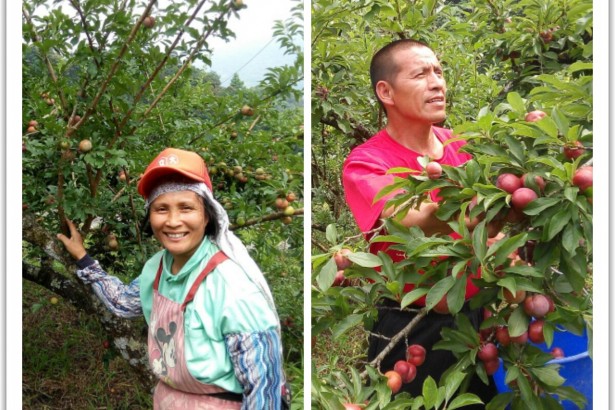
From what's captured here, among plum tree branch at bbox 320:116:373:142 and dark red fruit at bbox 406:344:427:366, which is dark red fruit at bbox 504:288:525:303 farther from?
plum tree branch at bbox 320:116:373:142

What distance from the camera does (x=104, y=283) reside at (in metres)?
1.25

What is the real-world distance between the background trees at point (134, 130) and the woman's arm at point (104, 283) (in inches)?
1.7

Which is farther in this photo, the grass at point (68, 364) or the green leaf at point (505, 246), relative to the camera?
the grass at point (68, 364)

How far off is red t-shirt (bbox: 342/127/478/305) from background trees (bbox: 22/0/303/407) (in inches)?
4.1

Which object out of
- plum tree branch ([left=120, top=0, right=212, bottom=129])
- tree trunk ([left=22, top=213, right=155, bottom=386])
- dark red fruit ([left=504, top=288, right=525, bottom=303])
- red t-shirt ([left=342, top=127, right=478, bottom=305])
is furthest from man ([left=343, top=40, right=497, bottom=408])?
tree trunk ([left=22, top=213, right=155, bottom=386])

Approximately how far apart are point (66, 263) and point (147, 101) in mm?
373

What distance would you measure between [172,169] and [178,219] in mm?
83

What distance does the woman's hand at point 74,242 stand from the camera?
1.28 metres

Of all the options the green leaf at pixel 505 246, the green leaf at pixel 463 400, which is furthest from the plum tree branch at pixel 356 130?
the green leaf at pixel 463 400

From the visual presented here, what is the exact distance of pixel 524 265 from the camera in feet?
3.33

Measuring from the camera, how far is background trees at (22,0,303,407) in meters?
1.24

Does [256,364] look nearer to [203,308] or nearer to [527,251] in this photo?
[203,308]

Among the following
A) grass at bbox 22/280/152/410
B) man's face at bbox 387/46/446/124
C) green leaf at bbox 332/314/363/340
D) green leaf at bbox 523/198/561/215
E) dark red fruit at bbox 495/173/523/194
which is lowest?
grass at bbox 22/280/152/410
